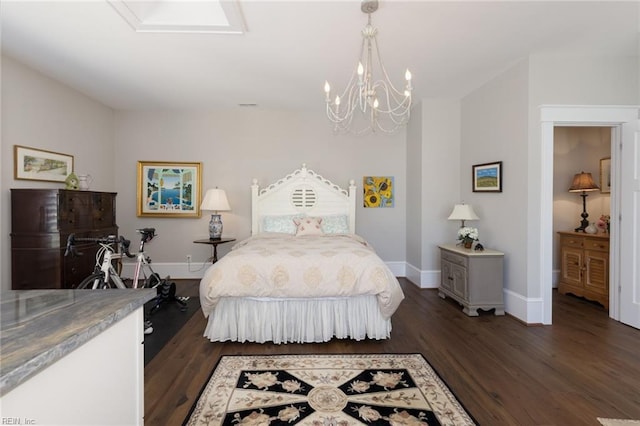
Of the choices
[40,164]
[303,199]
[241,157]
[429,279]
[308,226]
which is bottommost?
[429,279]

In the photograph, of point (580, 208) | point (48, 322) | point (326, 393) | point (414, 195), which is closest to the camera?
point (48, 322)

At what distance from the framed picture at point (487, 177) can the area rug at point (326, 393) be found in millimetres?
2413

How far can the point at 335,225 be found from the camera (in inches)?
181

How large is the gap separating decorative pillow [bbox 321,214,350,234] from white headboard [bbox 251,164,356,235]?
31cm

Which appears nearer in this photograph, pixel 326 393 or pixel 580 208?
pixel 326 393

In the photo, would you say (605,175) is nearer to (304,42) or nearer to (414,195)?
(414,195)

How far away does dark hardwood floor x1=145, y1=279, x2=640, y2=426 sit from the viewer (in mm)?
1949

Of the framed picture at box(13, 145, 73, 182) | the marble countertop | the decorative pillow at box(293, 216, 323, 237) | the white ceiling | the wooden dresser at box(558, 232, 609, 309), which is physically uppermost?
the white ceiling

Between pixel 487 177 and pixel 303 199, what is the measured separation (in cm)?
269

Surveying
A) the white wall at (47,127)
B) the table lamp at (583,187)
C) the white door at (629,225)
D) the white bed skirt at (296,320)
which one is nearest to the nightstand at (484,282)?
the white door at (629,225)

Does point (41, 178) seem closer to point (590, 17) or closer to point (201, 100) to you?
point (201, 100)

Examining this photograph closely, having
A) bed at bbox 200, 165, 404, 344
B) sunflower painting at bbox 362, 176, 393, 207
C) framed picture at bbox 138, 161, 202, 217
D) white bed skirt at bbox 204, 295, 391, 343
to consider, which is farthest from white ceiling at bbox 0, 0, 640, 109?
white bed skirt at bbox 204, 295, 391, 343

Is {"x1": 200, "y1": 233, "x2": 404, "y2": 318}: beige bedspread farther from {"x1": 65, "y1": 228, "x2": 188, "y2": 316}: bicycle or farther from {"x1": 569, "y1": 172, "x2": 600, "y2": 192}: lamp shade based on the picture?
{"x1": 569, "y1": 172, "x2": 600, "y2": 192}: lamp shade

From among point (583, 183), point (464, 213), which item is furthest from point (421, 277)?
point (583, 183)
